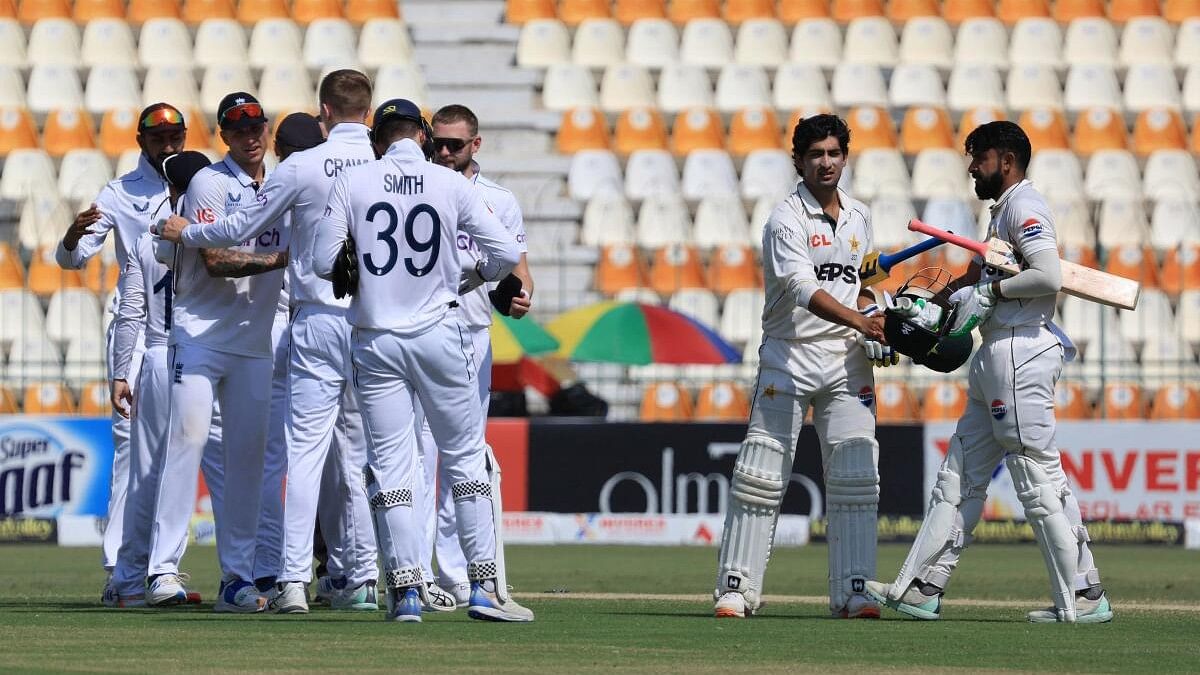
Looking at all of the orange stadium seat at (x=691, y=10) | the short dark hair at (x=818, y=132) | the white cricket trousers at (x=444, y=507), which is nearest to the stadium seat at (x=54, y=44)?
the orange stadium seat at (x=691, y=10)

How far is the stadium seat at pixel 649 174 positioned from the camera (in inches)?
874

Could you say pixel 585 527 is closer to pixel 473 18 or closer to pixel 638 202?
pixel 638 202

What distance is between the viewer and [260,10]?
2477 cm

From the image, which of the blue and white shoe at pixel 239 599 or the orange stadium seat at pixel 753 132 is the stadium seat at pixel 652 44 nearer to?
the orange stadium seat at pixel 753 132

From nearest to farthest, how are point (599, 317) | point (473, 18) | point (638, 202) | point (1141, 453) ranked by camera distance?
point (1141, 453), point (599, 317), point (638, 202), point (473, 18)

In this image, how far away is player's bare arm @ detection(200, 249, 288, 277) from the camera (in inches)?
343

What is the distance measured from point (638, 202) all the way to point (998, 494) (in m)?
6.25

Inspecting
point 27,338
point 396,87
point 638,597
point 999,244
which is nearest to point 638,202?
point 396,87

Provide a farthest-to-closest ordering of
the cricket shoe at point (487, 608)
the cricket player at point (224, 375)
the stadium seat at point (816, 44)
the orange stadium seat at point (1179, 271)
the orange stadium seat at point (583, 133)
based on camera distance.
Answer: the stadium seat at point (816, 44)
the orange stadium seat at point (583, 133)
the orange stadium seat at point (1179, 271)
the cricket player at point (224, 375)
the cricket shoe at point (487, 608)

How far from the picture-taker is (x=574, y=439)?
1767 cm

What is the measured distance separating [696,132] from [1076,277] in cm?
1442

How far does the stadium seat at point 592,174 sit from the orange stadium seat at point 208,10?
17.3ft

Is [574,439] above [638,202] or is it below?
below

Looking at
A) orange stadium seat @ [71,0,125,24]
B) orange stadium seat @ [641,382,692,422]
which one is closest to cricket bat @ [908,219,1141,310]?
orange stadium seat @ [641,382,692,422]
